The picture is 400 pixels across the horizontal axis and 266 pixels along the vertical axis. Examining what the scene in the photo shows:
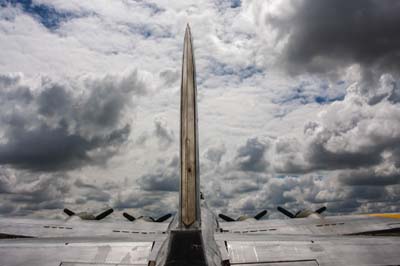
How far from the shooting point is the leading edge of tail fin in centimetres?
666

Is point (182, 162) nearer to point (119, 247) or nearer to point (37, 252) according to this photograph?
point (119, 247)

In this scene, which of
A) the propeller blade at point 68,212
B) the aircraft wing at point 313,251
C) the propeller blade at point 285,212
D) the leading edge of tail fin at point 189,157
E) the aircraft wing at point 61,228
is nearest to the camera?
the leading edge of tail fin at point 189,157

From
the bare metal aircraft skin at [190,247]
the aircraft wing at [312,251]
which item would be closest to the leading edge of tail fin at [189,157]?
the bare metal aircraft skin at [190,247]

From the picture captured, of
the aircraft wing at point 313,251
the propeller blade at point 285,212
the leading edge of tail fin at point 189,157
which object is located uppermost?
the leading edge of tail fin at point 189,157

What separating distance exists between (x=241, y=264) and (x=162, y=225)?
11.9 meters

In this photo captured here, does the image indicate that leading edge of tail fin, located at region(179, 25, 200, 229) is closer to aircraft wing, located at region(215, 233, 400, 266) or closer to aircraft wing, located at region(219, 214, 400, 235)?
aircraft wing, located at region(215, 233, 400, 266)

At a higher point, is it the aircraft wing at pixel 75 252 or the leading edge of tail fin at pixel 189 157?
the leading edge of tail fin at pixel 189 157

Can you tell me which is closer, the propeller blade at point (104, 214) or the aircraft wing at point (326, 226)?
the aircraft wing at point (326, 226)

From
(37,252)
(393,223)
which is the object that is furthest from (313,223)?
(37,252)

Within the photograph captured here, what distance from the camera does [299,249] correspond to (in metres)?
7.86

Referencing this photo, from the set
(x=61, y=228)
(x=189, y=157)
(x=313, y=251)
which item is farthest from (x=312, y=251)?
(x=61, y=228)

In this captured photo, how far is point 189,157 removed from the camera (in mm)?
7012

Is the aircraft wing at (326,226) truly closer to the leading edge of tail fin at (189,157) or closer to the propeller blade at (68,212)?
the propeller blade at (68,212)

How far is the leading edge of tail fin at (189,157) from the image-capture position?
6.66m
